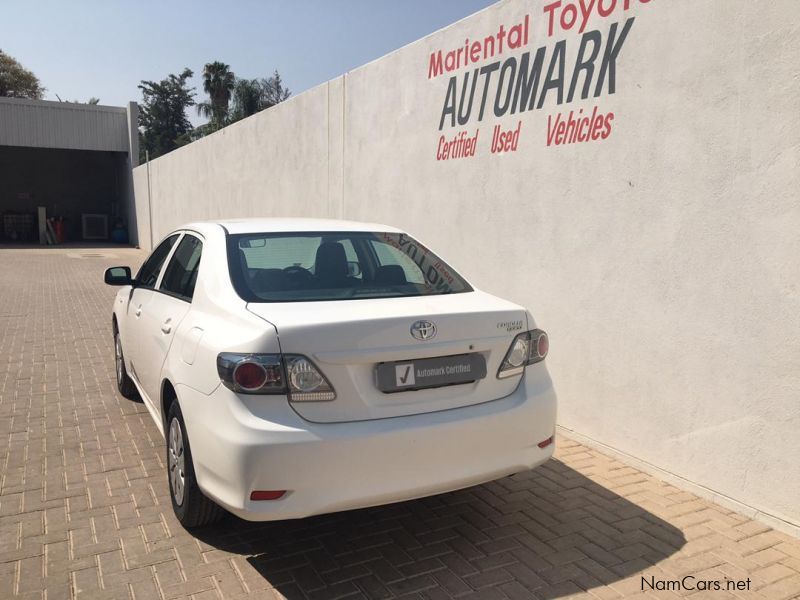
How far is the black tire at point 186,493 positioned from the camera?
326 cm

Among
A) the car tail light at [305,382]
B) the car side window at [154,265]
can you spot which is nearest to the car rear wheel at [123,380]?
the car side window at [154,265]

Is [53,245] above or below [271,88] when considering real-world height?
below

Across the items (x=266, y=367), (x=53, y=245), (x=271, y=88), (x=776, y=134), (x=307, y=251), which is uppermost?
(x=271, y=88)

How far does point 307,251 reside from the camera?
3783 mm

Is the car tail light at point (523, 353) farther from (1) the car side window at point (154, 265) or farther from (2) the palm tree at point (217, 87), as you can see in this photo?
(2) the palm tree at point (217, 87)

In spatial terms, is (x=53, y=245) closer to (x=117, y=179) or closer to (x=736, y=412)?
(x=117, y=179)

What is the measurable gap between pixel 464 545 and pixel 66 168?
33.9 m

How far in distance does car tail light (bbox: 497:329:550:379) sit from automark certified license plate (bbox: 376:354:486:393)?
148 millimetres

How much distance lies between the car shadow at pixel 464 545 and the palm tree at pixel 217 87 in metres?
51.5

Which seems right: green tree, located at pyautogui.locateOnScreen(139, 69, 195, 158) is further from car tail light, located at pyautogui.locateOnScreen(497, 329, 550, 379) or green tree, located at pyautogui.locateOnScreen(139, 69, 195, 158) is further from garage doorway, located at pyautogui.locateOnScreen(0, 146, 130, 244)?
car tail light, located at pyautogui.locateOnScreen(497, 329, 550, 379)

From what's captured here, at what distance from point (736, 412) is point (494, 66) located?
11.1 ft

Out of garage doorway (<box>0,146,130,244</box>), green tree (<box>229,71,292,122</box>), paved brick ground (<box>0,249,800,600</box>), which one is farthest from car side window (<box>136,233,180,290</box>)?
green tree (<box>229,71,292,122</box>)

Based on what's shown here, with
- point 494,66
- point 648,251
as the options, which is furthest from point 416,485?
point 494,66

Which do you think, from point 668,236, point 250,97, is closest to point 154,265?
point 668,236
